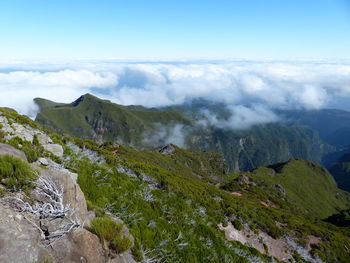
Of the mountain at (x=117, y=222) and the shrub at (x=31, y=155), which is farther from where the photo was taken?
the shrub at (x=31, y=155)

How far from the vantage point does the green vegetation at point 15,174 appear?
8523 millimetres

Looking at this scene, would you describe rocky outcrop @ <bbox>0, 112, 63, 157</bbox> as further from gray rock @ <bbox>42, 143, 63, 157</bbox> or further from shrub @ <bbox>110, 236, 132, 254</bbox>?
shrub @ <bbox>110, 236, 132, 254</bbox>

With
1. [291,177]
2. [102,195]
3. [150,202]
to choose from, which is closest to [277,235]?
[150,202]

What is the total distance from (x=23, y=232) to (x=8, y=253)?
74 cm

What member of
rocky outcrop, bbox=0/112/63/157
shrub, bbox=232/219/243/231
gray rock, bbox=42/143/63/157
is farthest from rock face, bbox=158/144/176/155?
gray rock, bbox=42/143/63/157

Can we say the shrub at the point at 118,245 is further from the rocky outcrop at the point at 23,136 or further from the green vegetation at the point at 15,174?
the rocky outcrop at the point at 23,136

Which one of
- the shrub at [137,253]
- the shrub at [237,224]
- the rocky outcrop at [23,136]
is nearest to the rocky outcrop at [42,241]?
the shrub at [137,253]

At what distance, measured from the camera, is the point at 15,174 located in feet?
29.2

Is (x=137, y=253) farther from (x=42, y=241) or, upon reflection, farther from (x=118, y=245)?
(x=42, y=241)

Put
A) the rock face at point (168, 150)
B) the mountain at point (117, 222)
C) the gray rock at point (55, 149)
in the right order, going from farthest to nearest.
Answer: the rock face at point (168, 150), the gray rock at point (55, 149), the mountain at point (117, 222)

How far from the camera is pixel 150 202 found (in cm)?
1661

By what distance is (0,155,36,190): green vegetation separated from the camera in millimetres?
8523

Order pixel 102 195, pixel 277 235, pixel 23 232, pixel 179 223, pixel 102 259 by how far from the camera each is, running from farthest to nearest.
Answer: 1. pixel 277 235
2. pixel 179 223
3. pixel 102 195
4. pixel 102 259
5. pixel 23 232

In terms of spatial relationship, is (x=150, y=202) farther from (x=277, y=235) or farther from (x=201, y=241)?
(x=277, y=235)
